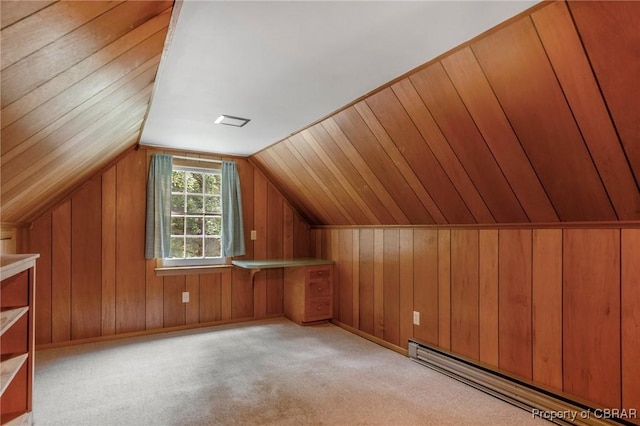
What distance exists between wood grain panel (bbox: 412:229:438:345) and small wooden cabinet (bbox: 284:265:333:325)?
4.49 ft

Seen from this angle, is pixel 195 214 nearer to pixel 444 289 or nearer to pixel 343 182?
pixel 343 182

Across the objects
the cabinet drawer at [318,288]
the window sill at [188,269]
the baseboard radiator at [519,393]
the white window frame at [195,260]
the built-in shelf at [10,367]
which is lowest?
the baseboard radiator at [519,393]

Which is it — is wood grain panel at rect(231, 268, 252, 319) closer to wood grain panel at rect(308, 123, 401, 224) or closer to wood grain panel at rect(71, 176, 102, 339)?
wood grain panel at rect(71, 176, 102, 339)

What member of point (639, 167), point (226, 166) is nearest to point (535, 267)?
point (639, 167)

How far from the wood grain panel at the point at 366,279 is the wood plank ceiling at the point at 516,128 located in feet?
2.51

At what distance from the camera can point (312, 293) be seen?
13.8 feet

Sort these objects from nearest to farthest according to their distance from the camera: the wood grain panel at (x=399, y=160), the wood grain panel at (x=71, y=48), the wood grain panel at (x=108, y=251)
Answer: the wood grain panel at (x=71, y=48) < the wood grain panel at (x=399, y=160) < the wood grain panel at (x=108, y=251)

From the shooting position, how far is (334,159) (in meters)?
3.18

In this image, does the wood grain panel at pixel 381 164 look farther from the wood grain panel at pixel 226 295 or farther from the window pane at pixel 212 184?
the wood grain panel at pixel 226 295

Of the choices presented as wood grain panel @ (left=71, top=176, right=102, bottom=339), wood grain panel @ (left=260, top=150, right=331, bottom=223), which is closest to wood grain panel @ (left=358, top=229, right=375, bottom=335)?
wood grain panel @ (left=260, top=150, right=331, bottom=223)

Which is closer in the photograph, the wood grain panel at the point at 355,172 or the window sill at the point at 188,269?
the wood grain panel at the point at 355,172

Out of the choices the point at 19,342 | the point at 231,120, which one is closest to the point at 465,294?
the point at 231,120

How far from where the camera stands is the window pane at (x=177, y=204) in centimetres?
411

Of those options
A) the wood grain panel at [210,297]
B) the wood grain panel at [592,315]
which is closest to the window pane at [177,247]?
the wood grain panel at [210,297]
